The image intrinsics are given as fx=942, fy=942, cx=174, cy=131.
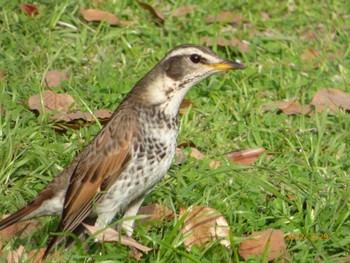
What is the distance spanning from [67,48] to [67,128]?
4.50 feet

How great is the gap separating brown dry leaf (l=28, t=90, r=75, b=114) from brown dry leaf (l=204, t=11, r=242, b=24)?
2.20 metres

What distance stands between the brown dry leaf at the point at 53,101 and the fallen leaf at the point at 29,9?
1.19m

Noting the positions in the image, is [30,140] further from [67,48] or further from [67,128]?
[67,48]

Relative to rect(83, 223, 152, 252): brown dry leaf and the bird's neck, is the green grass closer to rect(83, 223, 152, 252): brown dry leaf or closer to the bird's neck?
rect(83, 223, 152, 252): brown dry leaf

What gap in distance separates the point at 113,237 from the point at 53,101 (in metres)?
2.08

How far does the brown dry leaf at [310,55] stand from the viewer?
8891 mm

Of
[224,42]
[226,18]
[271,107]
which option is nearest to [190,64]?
[271,107]

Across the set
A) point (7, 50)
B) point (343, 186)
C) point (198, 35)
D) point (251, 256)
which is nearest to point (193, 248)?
point (251, 256)

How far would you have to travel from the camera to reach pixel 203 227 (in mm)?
5910

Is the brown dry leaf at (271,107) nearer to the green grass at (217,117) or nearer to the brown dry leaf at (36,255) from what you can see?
the green grass at (217,117)

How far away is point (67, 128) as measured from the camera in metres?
7.09

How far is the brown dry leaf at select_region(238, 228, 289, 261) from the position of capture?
18.9ft

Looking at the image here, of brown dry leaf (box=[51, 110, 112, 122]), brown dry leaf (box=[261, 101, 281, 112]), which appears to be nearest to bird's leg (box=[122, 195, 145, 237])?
brown dry leaf (box=[51, 110, 112, 122])

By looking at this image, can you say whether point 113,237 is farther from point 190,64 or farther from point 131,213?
point 190,64
